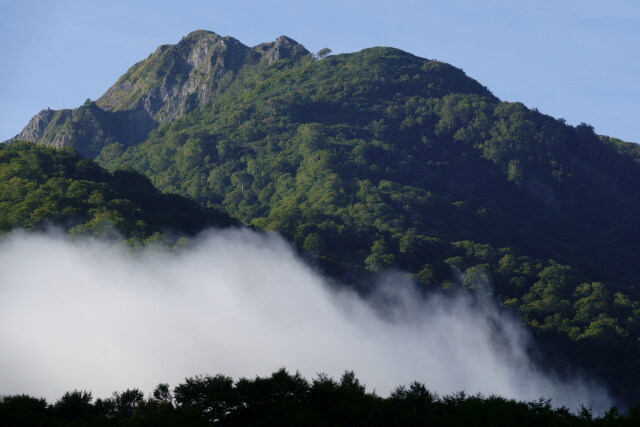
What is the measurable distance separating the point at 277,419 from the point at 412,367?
7030 cm

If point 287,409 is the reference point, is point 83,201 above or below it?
above

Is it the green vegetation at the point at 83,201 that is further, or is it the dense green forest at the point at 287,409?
the green vegetation at the point at 83,201

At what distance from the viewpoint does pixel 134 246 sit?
132 metres

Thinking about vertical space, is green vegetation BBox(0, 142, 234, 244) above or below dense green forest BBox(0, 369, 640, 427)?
above

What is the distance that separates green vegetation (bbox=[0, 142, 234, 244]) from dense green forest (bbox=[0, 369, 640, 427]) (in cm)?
6878

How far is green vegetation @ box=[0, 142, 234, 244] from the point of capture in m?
132

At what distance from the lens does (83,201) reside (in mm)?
138125

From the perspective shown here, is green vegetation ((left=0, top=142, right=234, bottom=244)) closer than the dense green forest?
No

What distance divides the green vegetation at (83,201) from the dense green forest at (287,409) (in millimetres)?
68781

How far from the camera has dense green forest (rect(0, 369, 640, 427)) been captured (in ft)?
195

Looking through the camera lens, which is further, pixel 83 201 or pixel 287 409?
pixel 83 201

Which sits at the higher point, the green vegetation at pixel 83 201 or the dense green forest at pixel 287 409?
the green vegetation at pixel 83 201

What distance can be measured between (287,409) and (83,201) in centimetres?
8343

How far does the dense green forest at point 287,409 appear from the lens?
59.4 m
